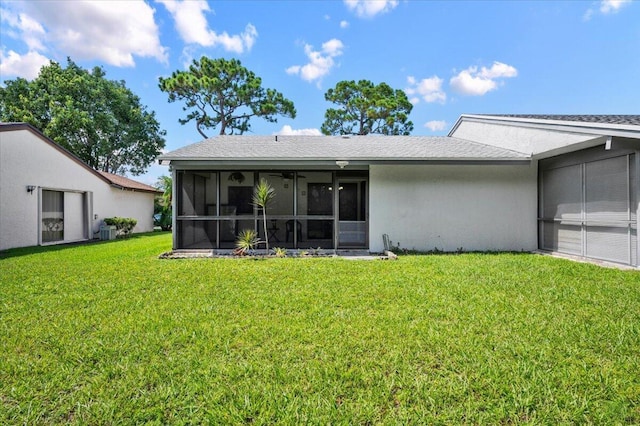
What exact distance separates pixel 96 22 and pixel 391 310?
56.3 feet

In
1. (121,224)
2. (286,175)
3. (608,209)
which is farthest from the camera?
(121,224)

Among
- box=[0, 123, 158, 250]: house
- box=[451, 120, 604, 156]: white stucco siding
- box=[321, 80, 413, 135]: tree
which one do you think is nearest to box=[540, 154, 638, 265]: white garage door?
box=[451, 120, 604, 156]: white stucco siding

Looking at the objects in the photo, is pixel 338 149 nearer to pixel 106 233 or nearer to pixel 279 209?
pixel 279 209

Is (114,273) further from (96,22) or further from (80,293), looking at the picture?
(96,22)

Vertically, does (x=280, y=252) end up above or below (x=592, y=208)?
below

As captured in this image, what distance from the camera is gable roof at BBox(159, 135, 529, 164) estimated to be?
29.7 feet

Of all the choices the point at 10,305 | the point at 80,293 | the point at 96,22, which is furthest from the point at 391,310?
the point at 96,22

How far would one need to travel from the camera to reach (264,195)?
9.13m

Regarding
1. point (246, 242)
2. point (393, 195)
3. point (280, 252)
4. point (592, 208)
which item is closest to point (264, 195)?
point (246, 242)

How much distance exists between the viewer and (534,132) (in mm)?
8977

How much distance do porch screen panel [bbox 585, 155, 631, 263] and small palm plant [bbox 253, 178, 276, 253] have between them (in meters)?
8.90

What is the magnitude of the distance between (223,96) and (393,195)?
20.7 meters

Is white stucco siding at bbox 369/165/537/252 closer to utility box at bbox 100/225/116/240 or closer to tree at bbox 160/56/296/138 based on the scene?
utility box at bbox 100/225/116/240

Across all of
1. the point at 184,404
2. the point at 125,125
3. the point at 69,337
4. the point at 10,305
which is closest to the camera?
the point at 184,404
